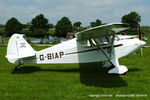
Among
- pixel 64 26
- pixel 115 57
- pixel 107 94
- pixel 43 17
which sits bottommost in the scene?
pixel 107 94

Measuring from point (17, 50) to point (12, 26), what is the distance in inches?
2781

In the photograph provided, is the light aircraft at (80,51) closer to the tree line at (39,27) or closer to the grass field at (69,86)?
the grass field at (69,86)

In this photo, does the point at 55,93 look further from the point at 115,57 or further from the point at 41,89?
the point at 115,57

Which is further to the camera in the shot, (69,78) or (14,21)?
(14,21)

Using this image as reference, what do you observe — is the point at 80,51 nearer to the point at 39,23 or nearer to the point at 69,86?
the point at 69,86

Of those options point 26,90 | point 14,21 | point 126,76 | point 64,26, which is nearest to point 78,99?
point 26,90

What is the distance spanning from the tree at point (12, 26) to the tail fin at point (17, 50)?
6745 centimetres

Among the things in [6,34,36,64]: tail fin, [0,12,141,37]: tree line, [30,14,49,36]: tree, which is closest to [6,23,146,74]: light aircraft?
[6,34,36,64]: tail fin

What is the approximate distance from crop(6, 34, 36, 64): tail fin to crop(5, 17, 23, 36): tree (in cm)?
6745

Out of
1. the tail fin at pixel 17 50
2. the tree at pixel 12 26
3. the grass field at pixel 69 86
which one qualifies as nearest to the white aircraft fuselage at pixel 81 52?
the tail fin at pixel 17 50

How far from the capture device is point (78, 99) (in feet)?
15.6

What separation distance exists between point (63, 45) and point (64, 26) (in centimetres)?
6401

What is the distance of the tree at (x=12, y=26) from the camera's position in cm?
7094

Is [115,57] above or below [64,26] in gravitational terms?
below
